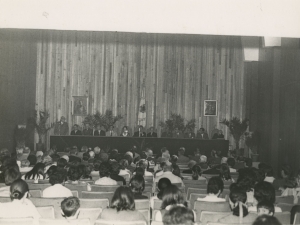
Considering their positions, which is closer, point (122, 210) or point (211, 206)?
point (122, 210)

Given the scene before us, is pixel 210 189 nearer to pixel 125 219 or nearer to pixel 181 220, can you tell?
pixel 125 219

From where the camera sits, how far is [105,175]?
5.91 m

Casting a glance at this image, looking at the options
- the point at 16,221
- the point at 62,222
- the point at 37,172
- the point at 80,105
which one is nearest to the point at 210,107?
the point at 80,105

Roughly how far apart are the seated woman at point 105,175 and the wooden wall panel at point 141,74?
10.8 metres

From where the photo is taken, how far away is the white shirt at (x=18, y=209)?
12.3 ft

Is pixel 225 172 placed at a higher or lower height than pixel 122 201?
lower

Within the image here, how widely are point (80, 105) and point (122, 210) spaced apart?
13556 mm

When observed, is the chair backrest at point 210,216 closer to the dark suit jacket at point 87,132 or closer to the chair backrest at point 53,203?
the chair backrest at point 53,203

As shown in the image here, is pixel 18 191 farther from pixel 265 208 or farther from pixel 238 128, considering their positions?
pixel 238 128

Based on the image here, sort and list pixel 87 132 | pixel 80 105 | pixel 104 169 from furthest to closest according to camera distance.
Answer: pixel 80 105
pixel 87 132
pixel 104 169

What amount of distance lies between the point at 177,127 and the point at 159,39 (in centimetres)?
413

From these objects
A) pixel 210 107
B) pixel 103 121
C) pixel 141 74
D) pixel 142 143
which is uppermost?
pixel 141 74

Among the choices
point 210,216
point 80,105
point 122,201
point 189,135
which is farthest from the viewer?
point 80,105

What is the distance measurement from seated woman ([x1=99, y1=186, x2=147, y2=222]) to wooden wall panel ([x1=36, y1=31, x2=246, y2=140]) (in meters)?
13.3
